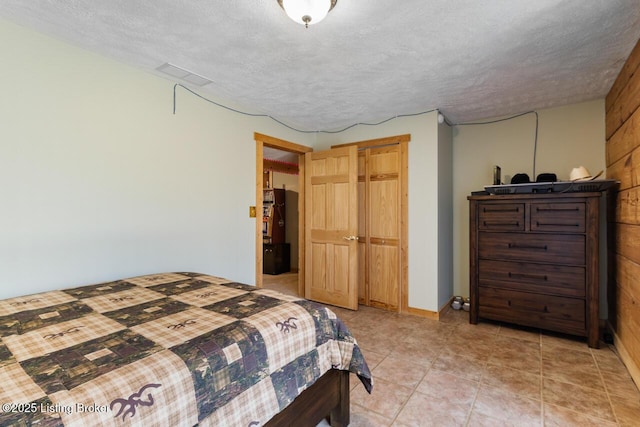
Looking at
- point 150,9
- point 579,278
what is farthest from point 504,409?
point 150,9

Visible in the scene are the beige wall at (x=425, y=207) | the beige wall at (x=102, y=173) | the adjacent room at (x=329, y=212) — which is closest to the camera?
the adjacent room at (x=329, y=212)

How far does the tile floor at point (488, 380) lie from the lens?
1765mm

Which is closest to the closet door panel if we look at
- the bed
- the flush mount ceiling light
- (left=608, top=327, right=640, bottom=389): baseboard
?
(left=608, top=327, right=640, bottom=389): baseboard

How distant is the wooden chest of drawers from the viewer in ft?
8.59

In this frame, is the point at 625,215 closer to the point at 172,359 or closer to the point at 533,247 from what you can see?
the point at 533,247

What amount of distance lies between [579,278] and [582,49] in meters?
1.85

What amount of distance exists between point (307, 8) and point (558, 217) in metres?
2.73

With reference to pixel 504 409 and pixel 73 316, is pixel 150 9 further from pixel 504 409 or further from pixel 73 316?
pixel 504 409

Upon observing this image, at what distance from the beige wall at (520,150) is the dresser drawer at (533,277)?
2.09ft

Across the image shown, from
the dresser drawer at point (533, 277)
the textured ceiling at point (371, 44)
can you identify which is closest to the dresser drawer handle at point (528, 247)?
the dresser drawer at point (533, 277)

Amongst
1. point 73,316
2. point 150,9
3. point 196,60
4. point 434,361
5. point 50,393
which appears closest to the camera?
point 50,393

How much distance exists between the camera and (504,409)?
5.99 ft

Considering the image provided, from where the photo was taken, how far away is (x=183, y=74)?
2.46 m

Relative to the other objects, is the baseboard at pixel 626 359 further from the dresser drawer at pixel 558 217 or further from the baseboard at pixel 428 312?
the baseboard at pixel 428 312
